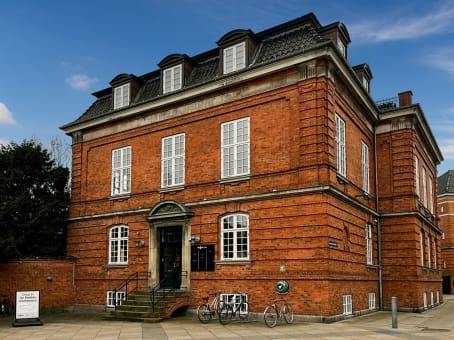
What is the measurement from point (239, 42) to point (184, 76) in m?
3.29

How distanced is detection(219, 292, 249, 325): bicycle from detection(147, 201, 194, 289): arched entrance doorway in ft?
9.58

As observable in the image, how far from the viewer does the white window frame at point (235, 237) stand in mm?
19766

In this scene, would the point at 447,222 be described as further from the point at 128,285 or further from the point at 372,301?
the point at 128,285

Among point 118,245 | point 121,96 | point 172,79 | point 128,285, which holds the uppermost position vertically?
point 172,79

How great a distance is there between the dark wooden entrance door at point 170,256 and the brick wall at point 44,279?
5.90 metres

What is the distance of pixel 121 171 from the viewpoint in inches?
987

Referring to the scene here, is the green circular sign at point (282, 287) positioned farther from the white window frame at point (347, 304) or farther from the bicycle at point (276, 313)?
the white window frame at point (347, 304)

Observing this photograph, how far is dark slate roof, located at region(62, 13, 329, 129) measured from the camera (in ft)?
65.9

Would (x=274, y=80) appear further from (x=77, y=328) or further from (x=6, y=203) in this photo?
(x=6, y=203)

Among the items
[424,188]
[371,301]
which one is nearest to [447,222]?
[424,188]

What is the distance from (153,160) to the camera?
23.7 metres

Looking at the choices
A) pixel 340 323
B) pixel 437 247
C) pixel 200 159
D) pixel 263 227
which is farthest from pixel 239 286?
pixel 437 247

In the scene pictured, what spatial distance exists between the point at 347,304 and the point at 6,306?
15022 millimetres

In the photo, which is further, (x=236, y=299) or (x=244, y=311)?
(x=236, y=299)
